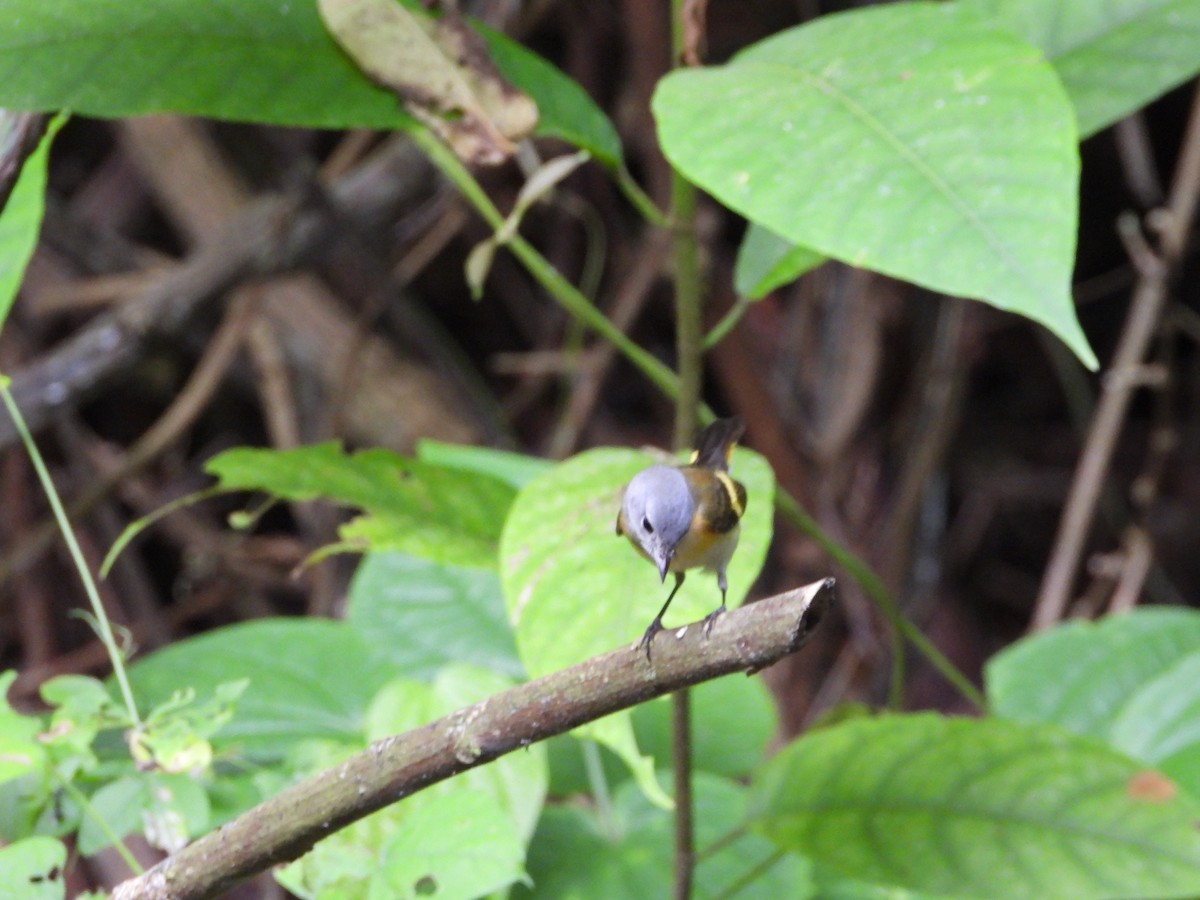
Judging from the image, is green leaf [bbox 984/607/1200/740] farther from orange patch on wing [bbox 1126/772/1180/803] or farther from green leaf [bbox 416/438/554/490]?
green leaf [bbox 416/438/554/490]

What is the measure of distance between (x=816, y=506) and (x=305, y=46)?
5.14 feet

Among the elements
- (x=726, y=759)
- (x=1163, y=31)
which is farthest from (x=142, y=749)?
(x=1163, y=31)

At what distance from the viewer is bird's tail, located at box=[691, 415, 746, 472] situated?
91cm

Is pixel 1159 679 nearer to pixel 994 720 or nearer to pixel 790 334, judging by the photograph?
pixel 994 720

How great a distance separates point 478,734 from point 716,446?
0.38m

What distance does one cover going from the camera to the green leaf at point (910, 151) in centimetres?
66

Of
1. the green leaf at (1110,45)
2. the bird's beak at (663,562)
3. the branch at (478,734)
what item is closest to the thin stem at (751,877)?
the bird's beak at (663,562)

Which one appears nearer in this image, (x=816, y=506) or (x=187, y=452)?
(x=816, y=506)

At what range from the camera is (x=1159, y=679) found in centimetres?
139

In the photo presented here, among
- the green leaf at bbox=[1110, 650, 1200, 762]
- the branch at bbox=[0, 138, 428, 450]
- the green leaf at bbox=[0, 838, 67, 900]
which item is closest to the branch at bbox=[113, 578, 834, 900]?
the green leaf at bbox=[0, 838, 67, 900]

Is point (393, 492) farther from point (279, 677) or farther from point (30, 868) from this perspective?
point (30, 868)

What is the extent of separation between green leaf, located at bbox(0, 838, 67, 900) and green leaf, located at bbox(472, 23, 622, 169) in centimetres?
61

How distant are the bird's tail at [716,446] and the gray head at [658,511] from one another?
0.23 ft

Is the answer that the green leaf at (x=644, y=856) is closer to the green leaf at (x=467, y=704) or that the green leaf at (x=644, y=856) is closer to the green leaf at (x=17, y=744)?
the green leaf at (x=467, y=704)
